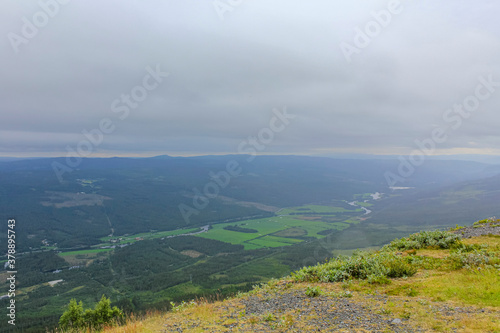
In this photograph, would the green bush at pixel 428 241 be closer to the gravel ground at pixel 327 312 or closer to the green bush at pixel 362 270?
the green bush at pixel 362 270

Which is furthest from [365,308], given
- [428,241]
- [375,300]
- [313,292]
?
[428,241]

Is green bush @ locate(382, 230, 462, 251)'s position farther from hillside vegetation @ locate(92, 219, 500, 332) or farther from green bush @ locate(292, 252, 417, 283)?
green bush @ locate(292, 252, 417, 283)

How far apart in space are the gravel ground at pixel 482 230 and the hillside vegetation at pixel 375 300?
1.73 metres

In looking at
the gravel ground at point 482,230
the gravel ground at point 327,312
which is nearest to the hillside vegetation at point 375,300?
the gravel ground at point 327,312

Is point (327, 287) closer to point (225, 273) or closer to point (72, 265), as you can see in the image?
point (225, 273)

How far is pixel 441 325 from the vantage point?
8078 mm

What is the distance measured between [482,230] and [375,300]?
550 inches

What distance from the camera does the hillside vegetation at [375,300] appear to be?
8.73 meters

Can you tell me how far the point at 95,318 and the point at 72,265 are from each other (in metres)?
145

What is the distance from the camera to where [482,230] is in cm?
1889

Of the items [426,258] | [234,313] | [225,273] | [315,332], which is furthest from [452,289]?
[225,273]

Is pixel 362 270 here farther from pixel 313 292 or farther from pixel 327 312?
pixel 327 312

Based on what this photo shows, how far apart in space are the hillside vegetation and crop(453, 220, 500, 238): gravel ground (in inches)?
67.9

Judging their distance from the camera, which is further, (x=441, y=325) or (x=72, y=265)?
(x=72, y=265)
